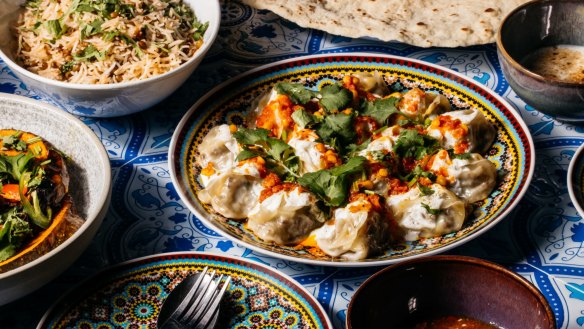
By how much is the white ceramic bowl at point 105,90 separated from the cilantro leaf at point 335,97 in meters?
0.48

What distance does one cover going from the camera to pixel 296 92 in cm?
284

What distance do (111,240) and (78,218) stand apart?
161 millimetres

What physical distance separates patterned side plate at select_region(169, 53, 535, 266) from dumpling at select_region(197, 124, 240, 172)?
5 centimetres

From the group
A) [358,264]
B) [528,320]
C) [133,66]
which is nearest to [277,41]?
[133,66]

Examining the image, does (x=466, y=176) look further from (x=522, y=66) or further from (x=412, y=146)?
(x=522, y=66)

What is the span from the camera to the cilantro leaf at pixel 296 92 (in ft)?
9.23

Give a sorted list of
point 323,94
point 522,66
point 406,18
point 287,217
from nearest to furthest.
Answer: point 287,217 < point 323,94 < point 522,66 < point 406,18

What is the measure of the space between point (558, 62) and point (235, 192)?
4.72 feet

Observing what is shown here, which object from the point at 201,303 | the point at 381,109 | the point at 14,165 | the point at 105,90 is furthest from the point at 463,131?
the point at 14,165

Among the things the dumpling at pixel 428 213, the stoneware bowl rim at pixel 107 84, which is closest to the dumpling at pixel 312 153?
the dumpling at pixel 428 213

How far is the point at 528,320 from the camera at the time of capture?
1919 mm

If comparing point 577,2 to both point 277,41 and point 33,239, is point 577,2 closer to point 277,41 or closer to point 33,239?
point 277,41

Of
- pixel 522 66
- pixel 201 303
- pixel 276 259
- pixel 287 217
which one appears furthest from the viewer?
pixel 522 66

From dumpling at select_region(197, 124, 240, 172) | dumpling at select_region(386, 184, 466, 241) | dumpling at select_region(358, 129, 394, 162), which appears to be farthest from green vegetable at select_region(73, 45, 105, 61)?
dumpling at select_region(386, 184, 466, 241)
